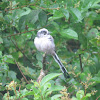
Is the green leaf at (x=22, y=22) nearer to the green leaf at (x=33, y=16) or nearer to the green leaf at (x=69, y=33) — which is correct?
the green leaf at (x=33, y=16)

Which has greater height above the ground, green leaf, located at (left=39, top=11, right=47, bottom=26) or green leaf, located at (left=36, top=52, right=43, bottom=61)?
green leaf, located at (left=39, top=11, right=47, bottom=26)

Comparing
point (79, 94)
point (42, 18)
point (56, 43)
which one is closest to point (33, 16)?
point (42, 18)

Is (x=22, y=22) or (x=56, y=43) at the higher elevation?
(x=22, y=22)

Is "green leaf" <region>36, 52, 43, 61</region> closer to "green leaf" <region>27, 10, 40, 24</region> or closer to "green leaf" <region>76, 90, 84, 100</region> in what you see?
"green leaf" <region>27, 10, 40, 24</region>

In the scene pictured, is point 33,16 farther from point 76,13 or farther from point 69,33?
point 76,13

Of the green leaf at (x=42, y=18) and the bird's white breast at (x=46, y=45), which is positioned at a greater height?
the green leaf at (x=42, y=18)

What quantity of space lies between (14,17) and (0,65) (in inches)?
32.4

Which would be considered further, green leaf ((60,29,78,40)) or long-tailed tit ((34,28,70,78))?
long-tailed tit ((34,28,70,78))

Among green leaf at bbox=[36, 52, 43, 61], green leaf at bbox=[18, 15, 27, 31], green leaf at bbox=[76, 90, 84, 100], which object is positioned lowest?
green leaf at bbox=[36, 52, 43, 61]

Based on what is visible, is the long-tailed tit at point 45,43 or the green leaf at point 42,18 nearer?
the green leaf at point 42,18

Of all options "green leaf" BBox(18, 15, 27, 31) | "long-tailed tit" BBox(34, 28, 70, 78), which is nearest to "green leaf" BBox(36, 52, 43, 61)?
"long-tailed tit" BBox(34, 28, 70, 78)

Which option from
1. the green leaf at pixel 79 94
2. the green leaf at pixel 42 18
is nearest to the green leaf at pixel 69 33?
the green leaf at pixel 42 18

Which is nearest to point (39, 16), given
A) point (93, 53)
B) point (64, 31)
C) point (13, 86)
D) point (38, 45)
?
point (64, 31)

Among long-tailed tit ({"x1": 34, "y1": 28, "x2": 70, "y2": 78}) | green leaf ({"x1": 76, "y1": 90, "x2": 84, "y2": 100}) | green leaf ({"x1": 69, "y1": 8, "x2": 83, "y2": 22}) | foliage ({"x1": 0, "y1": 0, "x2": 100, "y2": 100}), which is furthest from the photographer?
long-tailed tit ({"x1": 34, "y1": 28, "x2": 70, "y2": 78})
